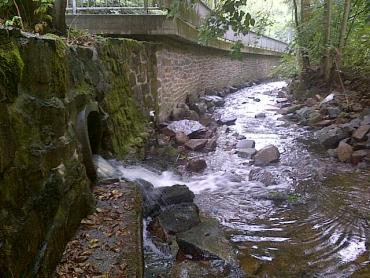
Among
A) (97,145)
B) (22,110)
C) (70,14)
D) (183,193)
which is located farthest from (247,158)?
(22,110)

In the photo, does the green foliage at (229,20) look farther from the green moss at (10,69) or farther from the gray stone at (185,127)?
the green moss at (10,69)

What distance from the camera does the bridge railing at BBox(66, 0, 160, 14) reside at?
6.75m

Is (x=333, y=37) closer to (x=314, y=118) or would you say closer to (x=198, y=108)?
(x=314, y=118)

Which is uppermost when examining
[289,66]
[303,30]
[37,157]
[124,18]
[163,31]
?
[303,30]

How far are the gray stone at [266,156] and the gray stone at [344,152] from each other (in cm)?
105

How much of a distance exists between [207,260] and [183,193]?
122cm

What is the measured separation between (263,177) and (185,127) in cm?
258

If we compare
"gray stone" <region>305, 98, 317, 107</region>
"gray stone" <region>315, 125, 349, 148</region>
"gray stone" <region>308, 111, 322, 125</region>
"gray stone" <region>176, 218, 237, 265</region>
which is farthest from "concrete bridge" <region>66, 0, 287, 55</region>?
"gray stone" <region>305, 98, 317, 107</region>

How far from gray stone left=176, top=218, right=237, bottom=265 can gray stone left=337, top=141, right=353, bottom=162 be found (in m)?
3.41

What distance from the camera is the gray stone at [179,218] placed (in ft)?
12.0

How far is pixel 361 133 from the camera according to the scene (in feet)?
20.6

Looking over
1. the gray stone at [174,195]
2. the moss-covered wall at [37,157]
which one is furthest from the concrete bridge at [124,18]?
the gray stone at [174,195]

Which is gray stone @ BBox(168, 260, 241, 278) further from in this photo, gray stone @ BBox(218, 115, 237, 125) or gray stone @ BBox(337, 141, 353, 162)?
gray stone @ BBox(218, 115, 237, 125)

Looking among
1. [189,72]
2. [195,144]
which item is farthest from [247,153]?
[189,72]
